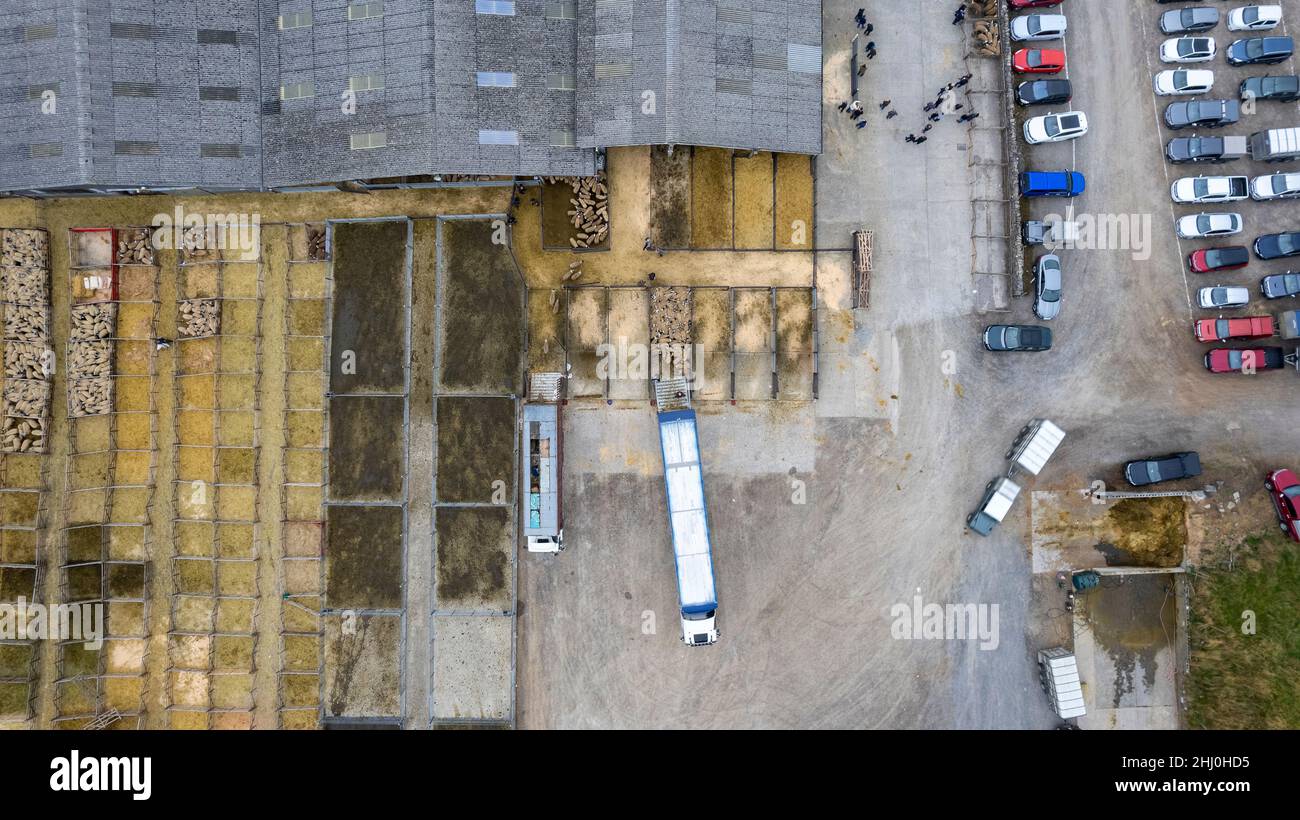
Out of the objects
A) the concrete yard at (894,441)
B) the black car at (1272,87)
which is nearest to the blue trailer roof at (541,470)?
the concrete yard at (894,441)

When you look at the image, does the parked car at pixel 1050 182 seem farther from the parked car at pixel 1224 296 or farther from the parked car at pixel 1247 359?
the parked car at pixel 1247 359

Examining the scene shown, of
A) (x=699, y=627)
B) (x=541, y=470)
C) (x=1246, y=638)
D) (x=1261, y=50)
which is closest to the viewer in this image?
(x=699, y=627)

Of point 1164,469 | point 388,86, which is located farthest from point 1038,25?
point 388,86

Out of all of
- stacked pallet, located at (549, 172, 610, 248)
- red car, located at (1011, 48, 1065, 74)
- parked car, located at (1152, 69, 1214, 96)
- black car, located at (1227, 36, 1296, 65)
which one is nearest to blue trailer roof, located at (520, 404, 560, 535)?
stacked pallet, located at (549, 172, 610, 248)

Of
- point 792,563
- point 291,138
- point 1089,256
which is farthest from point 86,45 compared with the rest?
Result: point 1089,256

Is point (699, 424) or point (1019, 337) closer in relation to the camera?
point (1019, 337)

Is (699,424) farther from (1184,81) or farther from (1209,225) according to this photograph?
(1184,81)

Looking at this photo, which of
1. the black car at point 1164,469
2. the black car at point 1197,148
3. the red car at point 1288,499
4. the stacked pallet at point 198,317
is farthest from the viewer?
the stacked pallet at point 198,317
